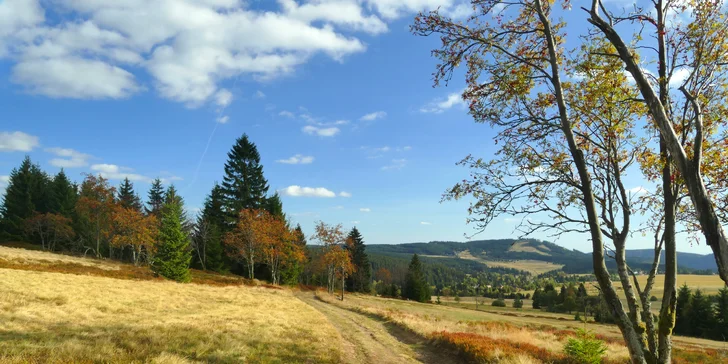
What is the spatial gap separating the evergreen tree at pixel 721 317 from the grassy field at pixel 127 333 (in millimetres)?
73211

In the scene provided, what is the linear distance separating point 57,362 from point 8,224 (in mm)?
79081

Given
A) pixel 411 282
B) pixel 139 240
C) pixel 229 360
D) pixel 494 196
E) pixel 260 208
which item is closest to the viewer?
pixel 494 196

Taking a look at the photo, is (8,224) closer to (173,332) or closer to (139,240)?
(139,240)

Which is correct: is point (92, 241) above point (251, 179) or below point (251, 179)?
below

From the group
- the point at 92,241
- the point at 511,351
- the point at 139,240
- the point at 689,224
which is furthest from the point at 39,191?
the point at 689,224

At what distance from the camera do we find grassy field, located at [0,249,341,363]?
776cm

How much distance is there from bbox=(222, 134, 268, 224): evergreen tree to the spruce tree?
34.7 m

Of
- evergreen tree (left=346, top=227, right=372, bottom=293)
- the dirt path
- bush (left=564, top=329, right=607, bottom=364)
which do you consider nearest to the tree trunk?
bush (left=564, top=329, right=607, bottom=364)

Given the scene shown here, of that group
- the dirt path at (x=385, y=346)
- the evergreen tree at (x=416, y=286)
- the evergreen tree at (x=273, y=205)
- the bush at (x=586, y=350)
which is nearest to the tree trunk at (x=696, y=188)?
the bush at (x=586, y=350)

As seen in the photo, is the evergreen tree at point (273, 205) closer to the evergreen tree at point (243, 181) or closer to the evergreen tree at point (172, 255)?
the evergreen tree at point (243, 181)

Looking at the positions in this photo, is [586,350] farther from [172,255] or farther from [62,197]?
[62,197]

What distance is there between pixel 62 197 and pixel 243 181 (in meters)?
34.4

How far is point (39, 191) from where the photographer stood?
68938mm

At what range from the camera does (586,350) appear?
12.2m
